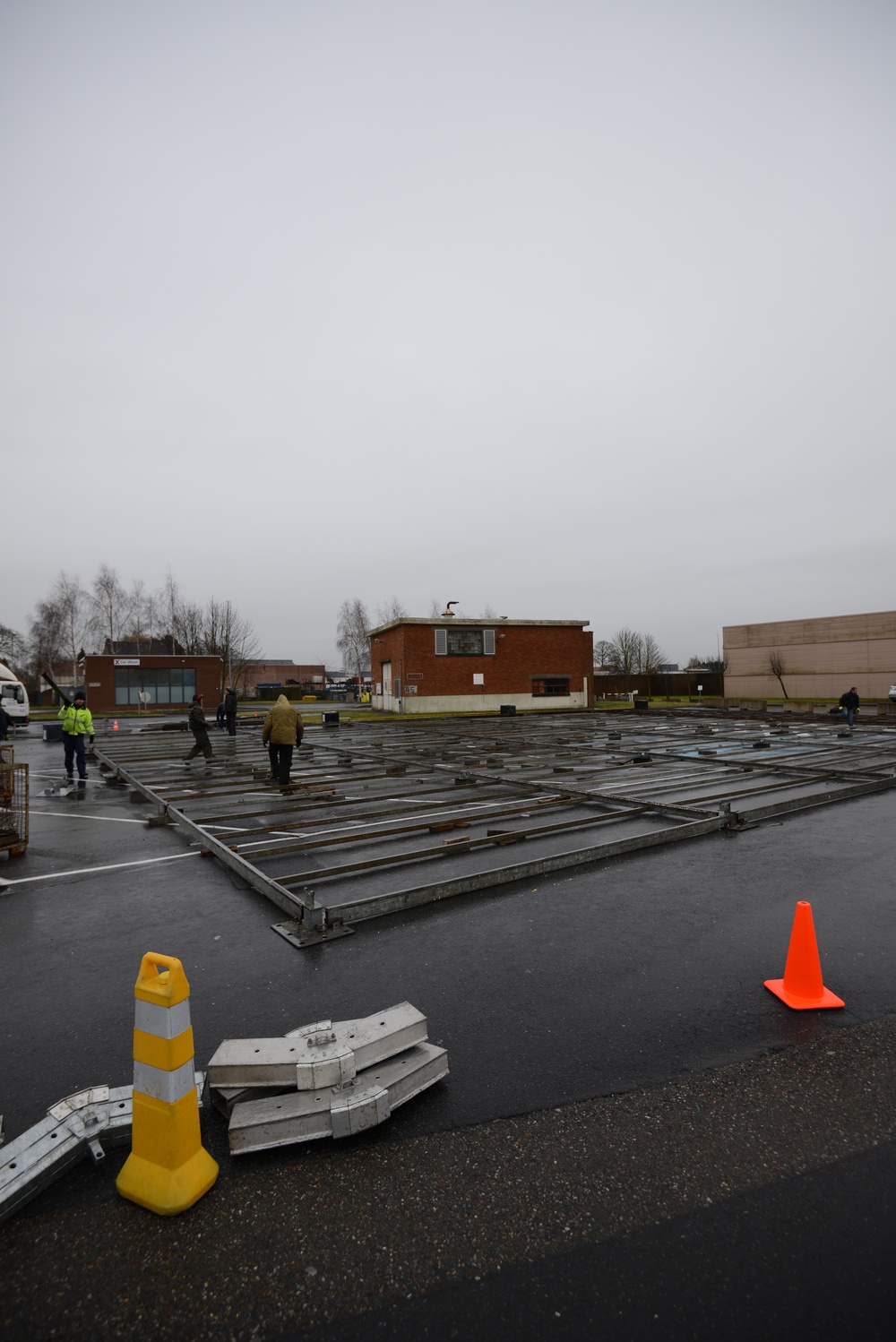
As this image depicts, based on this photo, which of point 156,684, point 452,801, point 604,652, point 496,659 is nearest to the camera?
point 452,801

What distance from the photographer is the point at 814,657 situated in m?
52.0

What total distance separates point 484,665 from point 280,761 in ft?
99.8

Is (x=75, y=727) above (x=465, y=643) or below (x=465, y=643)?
below

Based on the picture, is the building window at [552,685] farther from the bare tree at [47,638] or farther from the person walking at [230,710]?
the bare tree at [47,638]

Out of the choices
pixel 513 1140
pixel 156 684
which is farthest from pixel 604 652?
pixel 513 1140

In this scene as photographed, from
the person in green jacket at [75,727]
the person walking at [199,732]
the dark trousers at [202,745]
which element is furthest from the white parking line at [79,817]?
the dark trousers at [202,745]

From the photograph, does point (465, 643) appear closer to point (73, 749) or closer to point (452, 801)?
point (73, 749)

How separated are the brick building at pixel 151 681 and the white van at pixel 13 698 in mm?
17396

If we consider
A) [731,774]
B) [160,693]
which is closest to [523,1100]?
[731,774]

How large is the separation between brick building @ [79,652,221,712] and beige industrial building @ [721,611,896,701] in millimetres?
44101

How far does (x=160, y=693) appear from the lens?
52.0 metres

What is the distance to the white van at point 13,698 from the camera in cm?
3136

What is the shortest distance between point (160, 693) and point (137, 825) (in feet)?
148

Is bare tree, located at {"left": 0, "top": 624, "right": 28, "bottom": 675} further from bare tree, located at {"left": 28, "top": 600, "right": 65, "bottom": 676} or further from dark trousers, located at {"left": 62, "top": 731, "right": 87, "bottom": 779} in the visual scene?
dark trousers, located at {"left": 62, "top": 731, "right": 87, "bottom": 779}
